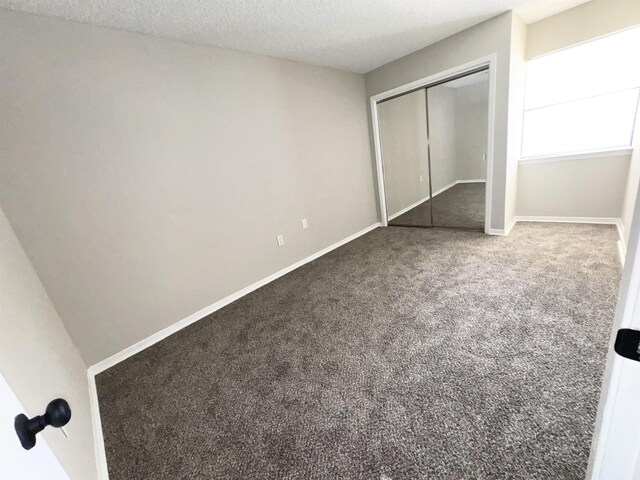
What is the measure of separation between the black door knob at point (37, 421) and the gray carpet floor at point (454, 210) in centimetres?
418

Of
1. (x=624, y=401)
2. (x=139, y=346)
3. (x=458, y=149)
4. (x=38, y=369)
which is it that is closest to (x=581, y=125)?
(x=458, y=149)

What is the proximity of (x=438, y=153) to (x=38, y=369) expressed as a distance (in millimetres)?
5363

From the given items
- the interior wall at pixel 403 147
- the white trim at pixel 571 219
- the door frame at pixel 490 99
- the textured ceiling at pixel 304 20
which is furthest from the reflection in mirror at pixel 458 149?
the textured ceiling at pixel 304 20

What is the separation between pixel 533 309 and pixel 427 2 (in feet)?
8.79

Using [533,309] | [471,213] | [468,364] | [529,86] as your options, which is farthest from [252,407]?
[529,86]

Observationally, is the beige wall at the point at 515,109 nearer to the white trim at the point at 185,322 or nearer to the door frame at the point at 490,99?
the door frame at the point at 490,99

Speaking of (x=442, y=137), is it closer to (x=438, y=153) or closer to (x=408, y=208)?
(x=438, y=153)

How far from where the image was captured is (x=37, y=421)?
→ 0.50 metres

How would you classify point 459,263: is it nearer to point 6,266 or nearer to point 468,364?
point 468,364

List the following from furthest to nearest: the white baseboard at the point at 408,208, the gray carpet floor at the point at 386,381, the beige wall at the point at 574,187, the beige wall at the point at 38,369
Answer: the white baseboard at the point at 408,208 < the beige wall at the point at 574,187 < the gray carpet floor at the point at 386,381 < the beige wall at the point at 38,369

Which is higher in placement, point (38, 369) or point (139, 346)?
point (38, 369)

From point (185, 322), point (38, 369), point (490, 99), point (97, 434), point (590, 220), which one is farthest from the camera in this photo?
point (590, 220)

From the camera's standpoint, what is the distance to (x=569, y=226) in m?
3.36

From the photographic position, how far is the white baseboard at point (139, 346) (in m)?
1.34
